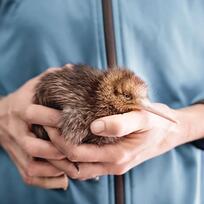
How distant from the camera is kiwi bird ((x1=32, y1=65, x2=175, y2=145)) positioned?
0.94 metres

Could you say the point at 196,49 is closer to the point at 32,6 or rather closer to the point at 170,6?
the point at 170,6

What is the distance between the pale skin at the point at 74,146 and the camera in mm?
924

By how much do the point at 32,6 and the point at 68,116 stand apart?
0.82 ft

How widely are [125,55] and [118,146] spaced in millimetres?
188

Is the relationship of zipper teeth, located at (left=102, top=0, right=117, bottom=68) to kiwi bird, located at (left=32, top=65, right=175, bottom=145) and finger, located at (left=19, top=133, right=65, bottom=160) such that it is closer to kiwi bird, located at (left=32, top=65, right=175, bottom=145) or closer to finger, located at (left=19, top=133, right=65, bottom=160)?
kiwi bird, located at (left=32, top=65, right=175, bottom=145)

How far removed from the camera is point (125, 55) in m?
1.04

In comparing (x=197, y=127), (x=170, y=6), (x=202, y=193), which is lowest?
(x=202, y=193)

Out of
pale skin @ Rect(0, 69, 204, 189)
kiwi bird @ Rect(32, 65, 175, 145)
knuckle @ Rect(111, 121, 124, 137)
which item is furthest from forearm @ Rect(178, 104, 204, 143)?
knuckle @ Rect(111, 121, 124, 137)

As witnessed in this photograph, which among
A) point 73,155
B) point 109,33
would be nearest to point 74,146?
point 73,155

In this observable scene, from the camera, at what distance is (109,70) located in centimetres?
97

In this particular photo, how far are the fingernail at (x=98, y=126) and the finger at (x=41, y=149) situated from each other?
0.10 metres

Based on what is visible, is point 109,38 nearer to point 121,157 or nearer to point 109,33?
point 109,33

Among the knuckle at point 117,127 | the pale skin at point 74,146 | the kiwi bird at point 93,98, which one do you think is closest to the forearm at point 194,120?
the pale skin at point 74,146

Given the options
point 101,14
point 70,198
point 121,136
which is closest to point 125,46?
point 101,14
